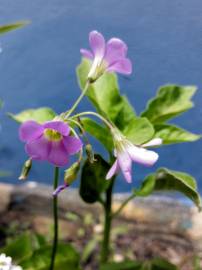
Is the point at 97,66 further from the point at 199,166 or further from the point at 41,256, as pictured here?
the point at 199,166

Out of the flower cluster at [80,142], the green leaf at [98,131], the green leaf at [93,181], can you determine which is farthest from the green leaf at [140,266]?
the flower cluster at [80,142]

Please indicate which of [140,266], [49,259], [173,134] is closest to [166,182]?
[173,134]

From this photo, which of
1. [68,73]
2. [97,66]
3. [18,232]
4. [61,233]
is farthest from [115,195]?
[97,66]

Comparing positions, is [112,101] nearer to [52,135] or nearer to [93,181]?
[93,181]

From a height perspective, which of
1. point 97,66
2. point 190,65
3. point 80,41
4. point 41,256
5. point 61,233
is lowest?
point 41,256

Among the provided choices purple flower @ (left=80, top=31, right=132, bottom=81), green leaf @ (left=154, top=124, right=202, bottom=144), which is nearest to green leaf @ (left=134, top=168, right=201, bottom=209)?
green leaf @ (left=154, top=124, right=202, bottom=144)

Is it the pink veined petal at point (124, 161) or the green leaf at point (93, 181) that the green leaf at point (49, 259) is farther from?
the pink veined petal at point (124, 161)
